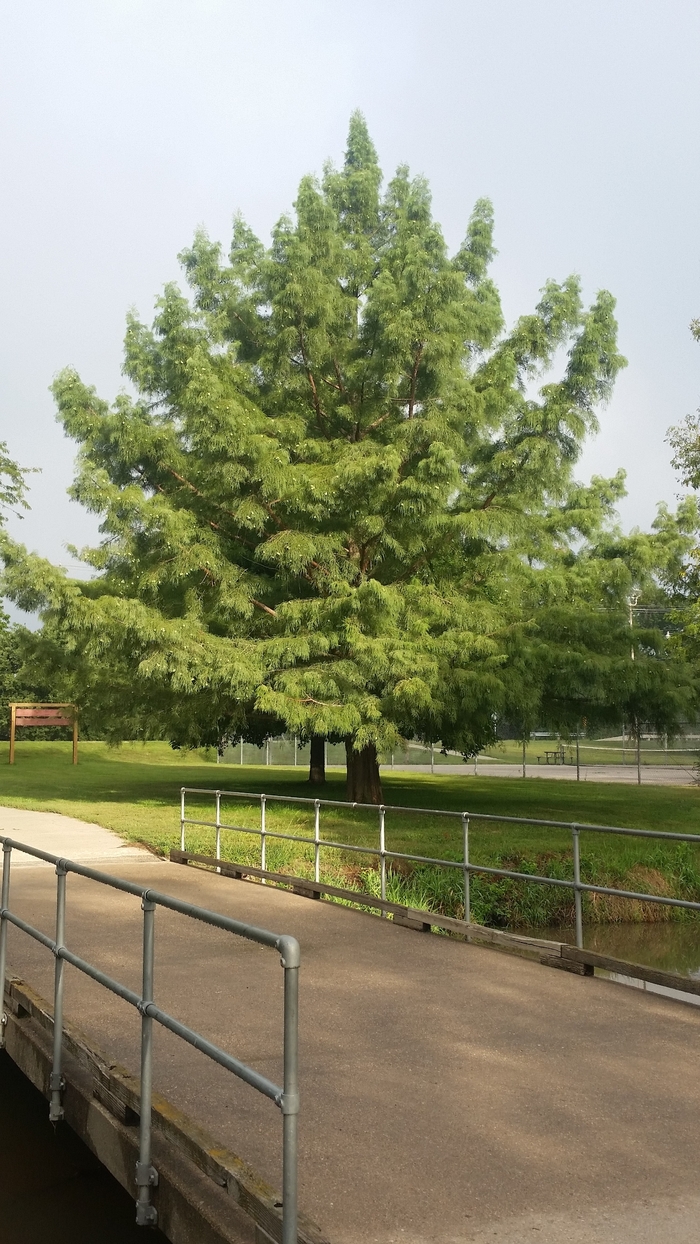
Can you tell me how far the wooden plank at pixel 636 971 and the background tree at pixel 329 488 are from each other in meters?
10.5

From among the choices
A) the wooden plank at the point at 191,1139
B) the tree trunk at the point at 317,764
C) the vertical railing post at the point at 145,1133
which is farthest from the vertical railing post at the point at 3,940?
the tree trunk at the point at 317,764

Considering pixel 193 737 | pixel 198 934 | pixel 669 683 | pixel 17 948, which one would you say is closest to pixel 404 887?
pixel 198 934

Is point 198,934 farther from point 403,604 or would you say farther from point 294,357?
point 294,357

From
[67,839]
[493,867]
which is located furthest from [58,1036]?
[67,839]

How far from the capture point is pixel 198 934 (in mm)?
9508

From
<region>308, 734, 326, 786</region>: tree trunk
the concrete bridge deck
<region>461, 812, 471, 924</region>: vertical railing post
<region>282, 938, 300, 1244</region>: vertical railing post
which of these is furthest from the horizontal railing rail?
<region>308, 734, 326, 786</region>: tree trunk

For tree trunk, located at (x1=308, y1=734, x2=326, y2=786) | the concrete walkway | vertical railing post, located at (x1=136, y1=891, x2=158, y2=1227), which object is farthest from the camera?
tree trunk, located at (x1=308, y1=734, x2=326, y2=786)

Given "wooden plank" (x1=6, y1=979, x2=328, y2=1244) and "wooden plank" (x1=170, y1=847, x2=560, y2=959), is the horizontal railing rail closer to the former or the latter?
"wooden plank" (x1=170, y1=847, x2=560, y2=959)

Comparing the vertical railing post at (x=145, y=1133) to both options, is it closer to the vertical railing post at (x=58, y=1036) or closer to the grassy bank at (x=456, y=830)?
the vertical railing post at (x=58, y=1036)

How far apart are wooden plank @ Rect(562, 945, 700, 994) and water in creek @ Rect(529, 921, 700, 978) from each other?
4.80 metres

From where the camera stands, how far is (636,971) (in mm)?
7430

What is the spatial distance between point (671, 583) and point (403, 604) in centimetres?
910

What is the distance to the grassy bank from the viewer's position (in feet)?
49.9

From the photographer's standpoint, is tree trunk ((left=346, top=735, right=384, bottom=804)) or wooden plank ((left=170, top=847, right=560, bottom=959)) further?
tree trunk ((left=346, top=735, right=384, bottom=804))
